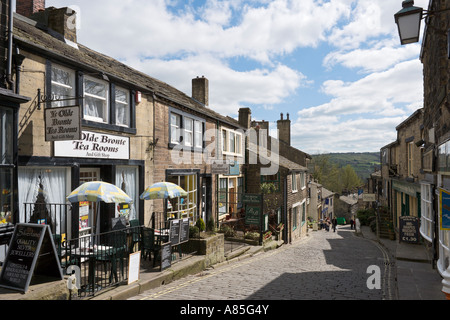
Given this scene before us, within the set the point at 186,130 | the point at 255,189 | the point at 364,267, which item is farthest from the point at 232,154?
the point at 364,267

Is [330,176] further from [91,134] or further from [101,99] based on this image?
[91,134]

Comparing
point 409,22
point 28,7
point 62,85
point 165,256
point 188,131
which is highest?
point 28,7

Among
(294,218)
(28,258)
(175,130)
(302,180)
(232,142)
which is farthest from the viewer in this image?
(302,180)

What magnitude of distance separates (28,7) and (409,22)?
39.8ft

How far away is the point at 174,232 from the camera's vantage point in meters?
9.86

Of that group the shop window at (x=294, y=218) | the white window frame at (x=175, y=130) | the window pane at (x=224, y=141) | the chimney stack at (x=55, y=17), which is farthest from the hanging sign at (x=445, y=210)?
the shop window at (x=294, y=218)

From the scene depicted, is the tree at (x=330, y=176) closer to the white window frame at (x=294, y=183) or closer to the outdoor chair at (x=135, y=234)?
the white window frame at (x=294, y=183)

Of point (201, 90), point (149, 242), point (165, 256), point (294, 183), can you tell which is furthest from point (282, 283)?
point (294, 183)

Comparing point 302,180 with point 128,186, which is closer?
point 128,186

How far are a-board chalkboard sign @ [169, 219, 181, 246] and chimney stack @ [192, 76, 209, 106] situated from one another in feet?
42.6

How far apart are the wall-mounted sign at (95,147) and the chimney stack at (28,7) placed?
5647mm

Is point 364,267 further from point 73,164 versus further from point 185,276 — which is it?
point 73,164

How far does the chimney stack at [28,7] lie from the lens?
1111 cm

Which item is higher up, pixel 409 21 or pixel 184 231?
pixel 409 21
